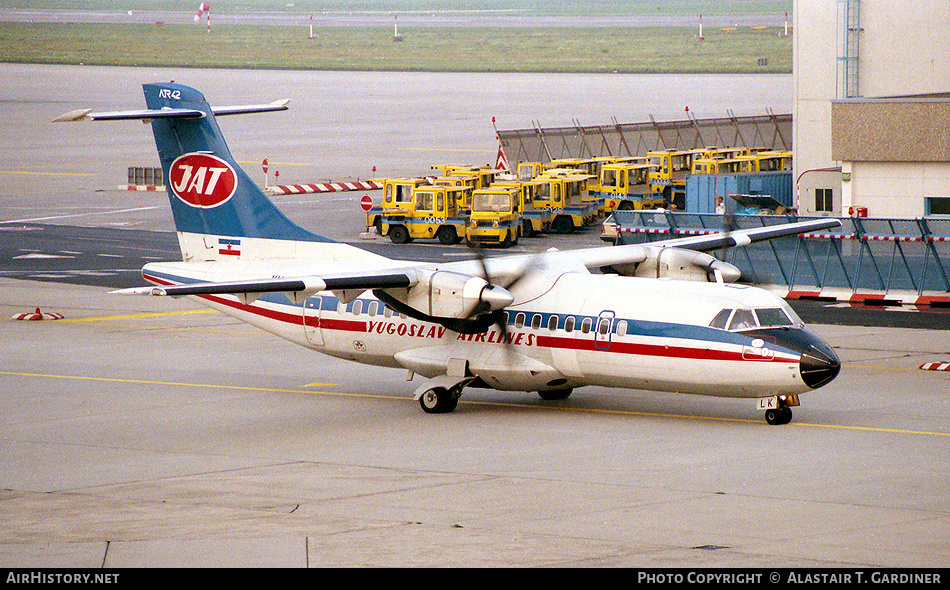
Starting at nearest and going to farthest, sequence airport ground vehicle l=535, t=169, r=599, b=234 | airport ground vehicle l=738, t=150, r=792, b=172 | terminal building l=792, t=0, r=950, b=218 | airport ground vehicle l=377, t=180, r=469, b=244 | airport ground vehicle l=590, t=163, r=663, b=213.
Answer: terminal building l=792, t=0, r=950, b=218
airport ground vehicle l=377, t=180, r=469, b=244
airport ground vehicle l=535, t=169, r=599, b=234
airport ground vehicle l=590, t=163, r=663, b=213
airport ground vehicle l=738, t=150, r=792, b=172

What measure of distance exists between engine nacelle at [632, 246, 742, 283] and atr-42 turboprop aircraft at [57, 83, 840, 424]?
29mm

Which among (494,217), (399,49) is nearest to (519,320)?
(494,217)

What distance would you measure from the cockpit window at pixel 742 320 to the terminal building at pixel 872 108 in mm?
21633

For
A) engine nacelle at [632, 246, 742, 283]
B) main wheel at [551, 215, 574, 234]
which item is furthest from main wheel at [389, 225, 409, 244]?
engine nacelle at [632, 246, 742, 283]

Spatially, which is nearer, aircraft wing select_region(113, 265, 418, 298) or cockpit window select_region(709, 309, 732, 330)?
aircraft wing select_region(113, 265, 418, 298)

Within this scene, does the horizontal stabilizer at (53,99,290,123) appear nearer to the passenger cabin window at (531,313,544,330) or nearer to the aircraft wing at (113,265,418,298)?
the aircraft wing at (113,265,418,298)

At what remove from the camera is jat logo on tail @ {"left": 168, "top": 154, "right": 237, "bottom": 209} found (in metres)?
27.0

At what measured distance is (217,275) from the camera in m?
26.5

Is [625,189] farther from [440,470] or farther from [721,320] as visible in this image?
[440,470]

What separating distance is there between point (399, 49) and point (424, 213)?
4981 inches

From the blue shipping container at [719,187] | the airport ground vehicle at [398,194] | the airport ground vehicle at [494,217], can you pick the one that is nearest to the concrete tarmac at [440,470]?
the airport ground vehicle at [494,217]

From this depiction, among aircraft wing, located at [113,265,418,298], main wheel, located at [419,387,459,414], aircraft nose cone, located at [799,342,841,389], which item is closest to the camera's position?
aircraft nose cone, located at [799,342,841,389]
